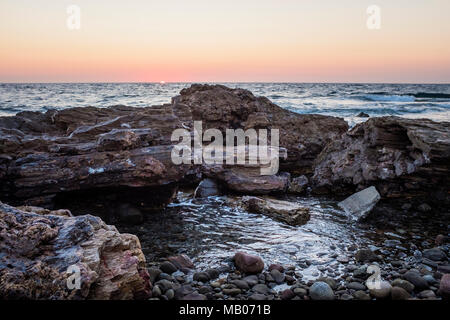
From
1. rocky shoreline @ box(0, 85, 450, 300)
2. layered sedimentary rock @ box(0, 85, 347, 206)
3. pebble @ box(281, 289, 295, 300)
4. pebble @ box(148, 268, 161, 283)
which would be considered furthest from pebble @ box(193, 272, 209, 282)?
layered sedimentary rock @ box(0, 85, 347, 206)

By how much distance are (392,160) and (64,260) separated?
6.82 metres

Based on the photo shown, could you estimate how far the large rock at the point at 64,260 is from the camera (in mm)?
2779

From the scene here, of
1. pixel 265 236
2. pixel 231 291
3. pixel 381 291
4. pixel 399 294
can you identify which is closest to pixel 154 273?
pixel 231 291

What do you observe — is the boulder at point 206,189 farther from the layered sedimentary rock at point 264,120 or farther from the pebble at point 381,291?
the pebble at point 381,291

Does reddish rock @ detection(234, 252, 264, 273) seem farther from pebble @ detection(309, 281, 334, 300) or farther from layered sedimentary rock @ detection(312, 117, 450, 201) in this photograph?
layered sedimentary rock @ detection(312, 117, 450, 201)

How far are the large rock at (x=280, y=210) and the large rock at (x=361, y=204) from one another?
0.97m

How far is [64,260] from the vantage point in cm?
305

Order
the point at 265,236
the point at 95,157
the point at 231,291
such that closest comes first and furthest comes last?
the point at 231,291
the point at 265,236
the point at 95,157

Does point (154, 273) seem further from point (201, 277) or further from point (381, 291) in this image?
point (381, 291)

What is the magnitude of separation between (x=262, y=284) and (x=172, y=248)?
1.76m

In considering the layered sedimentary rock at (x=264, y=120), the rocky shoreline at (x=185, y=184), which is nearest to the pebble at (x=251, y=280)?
the rocky shoreline at (x=185, y=184)

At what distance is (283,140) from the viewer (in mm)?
10648
